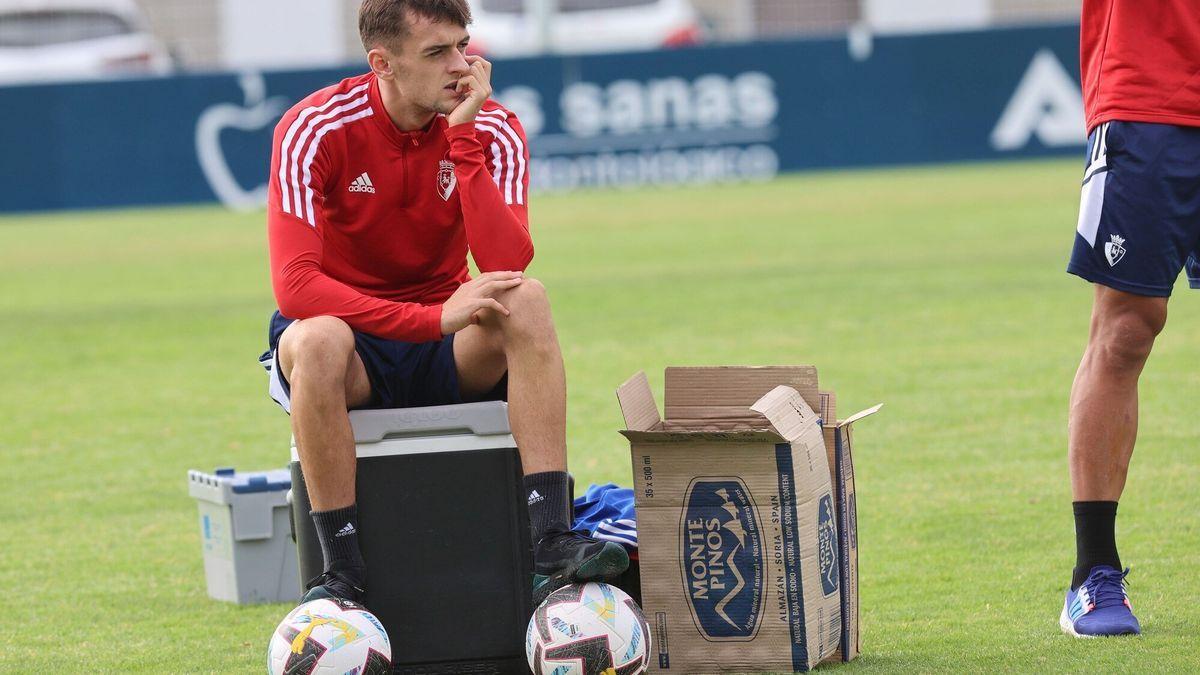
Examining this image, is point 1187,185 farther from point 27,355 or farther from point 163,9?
point 163,9

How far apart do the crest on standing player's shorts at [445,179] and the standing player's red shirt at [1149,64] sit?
Result: 150cm

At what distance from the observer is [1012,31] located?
19844 mm

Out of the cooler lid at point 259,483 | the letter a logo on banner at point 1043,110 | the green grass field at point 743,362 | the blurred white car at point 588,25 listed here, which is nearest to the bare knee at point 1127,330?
the green grass field at point 743,362

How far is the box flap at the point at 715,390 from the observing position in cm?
416

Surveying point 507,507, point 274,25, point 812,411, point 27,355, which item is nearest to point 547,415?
point 507,507

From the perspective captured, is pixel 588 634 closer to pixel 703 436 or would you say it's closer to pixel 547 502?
pixel 547 502

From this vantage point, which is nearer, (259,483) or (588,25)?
(259,483)

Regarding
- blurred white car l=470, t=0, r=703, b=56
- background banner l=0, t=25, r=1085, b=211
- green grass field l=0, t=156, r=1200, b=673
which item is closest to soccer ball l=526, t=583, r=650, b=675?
green grass field l=0, t=156, r=1200, b=673

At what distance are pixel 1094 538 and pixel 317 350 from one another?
1.84 m

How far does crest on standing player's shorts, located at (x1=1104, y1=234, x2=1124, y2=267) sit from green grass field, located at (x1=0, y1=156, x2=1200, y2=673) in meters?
0.82

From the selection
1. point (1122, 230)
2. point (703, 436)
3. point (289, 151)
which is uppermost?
point (289, 151)

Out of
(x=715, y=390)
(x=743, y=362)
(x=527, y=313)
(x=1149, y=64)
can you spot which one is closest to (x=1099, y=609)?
(x=715, y=390)

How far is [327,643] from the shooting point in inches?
149

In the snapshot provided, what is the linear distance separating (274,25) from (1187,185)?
90.6 feet
